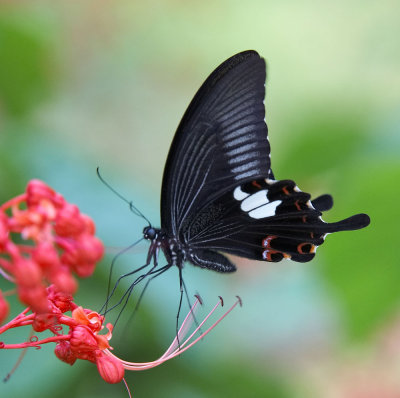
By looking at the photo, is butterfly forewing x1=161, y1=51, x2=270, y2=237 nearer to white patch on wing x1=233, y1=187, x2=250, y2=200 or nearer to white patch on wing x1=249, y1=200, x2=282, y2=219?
white patch on wing x1=233, y1=187, x2=250, y2=200

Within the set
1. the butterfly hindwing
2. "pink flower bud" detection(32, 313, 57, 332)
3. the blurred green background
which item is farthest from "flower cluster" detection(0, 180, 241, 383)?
the blurred green background

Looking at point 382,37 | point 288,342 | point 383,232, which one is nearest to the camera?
point 383,232

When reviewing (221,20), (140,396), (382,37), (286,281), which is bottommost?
(140,396)

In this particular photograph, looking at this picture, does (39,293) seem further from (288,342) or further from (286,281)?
(288,342)

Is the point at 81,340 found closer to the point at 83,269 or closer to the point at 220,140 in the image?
the point at 83,269

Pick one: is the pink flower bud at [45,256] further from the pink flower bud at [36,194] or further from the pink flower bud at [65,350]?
the pink flower bud at [65,350]

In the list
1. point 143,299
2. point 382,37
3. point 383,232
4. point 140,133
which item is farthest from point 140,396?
point 382,37
